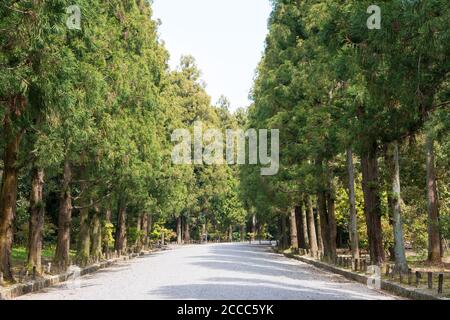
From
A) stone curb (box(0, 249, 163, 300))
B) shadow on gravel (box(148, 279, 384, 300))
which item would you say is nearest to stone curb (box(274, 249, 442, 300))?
shadow on gravel (box(148, 279, 384, 300))

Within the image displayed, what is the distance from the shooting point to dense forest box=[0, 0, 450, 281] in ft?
39.5

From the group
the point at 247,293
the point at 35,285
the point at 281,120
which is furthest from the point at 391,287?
the point at 281,120

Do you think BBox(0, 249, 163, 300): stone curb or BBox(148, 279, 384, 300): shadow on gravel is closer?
BBox(148, 279, 384, 300): shadow on gravel

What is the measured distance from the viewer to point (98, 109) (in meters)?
20.9

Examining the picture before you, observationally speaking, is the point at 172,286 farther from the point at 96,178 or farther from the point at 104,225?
the point at 104,225

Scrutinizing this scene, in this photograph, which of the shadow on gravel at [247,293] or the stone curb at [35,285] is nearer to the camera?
the shadow on gravel at [247,293]

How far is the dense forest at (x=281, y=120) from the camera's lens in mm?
12055

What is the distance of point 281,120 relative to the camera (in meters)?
31.4

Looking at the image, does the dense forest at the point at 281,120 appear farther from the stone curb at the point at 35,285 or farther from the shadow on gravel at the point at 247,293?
the shadow on gravel at the point at 247,293

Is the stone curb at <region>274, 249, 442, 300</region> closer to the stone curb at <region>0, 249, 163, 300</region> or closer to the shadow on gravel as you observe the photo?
the shadow on gravel

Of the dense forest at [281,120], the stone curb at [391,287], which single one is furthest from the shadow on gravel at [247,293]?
the dense forest at [281,120]

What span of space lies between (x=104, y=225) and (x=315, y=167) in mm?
15235

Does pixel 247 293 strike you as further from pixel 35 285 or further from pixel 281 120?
pixel 281 120
